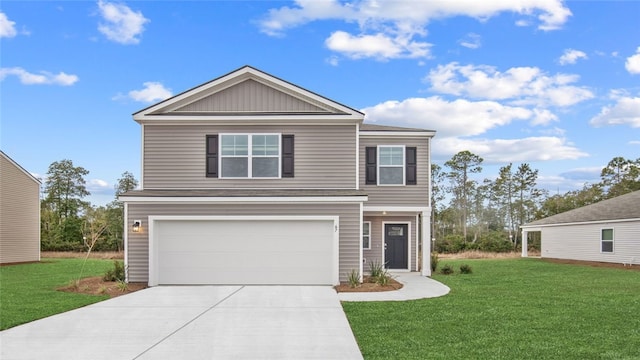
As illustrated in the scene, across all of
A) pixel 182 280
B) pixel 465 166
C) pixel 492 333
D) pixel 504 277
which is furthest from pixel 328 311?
pixel 465 166

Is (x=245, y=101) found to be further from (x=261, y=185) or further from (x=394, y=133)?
(x=394, y=133)

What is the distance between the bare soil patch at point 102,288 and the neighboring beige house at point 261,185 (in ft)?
2.28

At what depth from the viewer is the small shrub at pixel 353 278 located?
1411cm

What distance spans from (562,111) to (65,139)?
2263cm

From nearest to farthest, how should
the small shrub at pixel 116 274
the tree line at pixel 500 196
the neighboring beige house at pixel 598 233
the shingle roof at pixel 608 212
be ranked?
1. the small shrub at pixel 116 274
2. the neighboring beige house at pixel 598 233
3. the shingle roof at pixel 608 212
4. the tree line at pixel 500 196

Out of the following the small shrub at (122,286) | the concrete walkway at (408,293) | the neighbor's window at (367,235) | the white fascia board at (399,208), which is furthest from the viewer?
the neighbor's window at (367,235)

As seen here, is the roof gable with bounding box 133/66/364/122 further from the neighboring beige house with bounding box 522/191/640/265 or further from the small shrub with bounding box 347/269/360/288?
the neighboring beige house with bounding box 522/191/640/265

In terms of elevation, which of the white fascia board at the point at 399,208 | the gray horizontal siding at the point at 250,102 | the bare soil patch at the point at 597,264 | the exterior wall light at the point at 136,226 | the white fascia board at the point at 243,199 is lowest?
the bare soil patch at the point at 597,264

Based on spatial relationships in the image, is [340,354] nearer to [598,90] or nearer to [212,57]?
[212,57]

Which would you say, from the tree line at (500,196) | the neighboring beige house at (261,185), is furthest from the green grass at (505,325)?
the tree line at (500,196)

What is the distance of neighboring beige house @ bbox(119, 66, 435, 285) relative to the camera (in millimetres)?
15023

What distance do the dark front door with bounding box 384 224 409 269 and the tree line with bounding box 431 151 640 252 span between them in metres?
22.5

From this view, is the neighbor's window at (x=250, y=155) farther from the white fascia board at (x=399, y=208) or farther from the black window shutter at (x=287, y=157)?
the white fascia board at (x=399, y=208)

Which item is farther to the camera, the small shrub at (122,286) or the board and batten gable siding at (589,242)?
the board and batten gable siding at (589,242)
